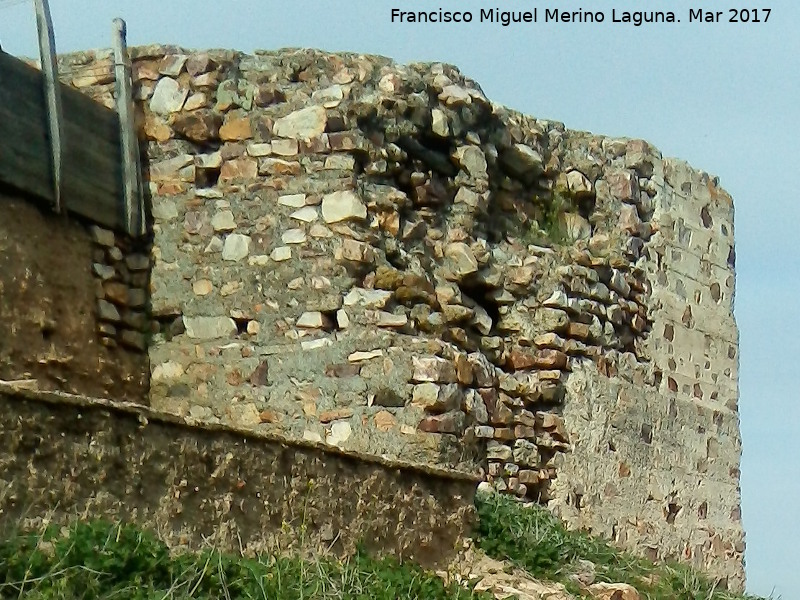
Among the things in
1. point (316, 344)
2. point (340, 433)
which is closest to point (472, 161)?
point (316, 344)

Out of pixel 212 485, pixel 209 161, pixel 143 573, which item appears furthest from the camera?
pixel 209 161

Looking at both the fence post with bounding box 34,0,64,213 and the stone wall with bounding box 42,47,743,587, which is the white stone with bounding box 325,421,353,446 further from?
the fence post with bounding box 34,0,64,213

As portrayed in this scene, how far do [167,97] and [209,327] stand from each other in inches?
49.1

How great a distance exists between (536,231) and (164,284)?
2180 millimetres

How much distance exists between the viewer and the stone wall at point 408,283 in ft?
24.7

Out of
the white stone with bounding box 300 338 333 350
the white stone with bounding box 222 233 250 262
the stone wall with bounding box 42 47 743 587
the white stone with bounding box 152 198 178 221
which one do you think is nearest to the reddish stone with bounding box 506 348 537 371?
the stone wall with bounding box 42 47 743 587

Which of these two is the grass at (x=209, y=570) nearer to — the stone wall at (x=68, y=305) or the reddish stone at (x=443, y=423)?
the reddish stone at (x=443, y=423)

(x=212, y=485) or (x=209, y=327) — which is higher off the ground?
(x=209, y=327)

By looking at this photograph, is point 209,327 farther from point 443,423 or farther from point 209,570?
point 209,570

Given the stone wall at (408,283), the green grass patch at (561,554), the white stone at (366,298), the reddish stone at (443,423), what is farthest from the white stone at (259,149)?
the green grass patch at (561,554)

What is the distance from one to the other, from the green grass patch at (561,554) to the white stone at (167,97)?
8.49 ft

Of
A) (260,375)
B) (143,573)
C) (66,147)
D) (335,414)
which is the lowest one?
(143,573)

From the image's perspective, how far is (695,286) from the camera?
9359 millimetres

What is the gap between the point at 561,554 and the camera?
7.25 meters
